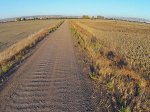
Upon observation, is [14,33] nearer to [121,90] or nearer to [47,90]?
[47,90]

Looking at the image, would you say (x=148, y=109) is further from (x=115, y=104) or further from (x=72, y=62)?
(x=72, y=62)

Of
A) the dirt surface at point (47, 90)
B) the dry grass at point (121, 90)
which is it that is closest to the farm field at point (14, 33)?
the dirt surface at point (47, 90)

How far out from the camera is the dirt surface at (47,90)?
7.72 meters

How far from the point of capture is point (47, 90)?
9.29 m

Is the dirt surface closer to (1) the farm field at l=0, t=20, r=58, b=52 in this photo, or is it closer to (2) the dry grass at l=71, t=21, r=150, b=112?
(2) the dry grass at l=71, t=21, r=150, b=112

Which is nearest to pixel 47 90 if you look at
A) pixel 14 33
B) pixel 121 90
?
pixel 121 90

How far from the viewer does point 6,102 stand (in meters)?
8.16

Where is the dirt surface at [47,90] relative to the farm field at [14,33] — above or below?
above

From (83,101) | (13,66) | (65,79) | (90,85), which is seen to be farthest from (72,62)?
(83,101)

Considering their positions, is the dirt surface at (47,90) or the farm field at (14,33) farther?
the farm field at (14,33)

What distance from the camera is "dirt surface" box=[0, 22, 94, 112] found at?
7721mm

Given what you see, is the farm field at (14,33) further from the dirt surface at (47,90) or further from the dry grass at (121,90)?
the dry grass at (121,90)

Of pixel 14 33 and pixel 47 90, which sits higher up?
pixel 47 90

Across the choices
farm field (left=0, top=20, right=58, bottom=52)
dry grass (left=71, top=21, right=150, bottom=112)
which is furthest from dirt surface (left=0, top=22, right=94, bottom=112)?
farm field (left=0, top=20, right=58, bottom=52)
